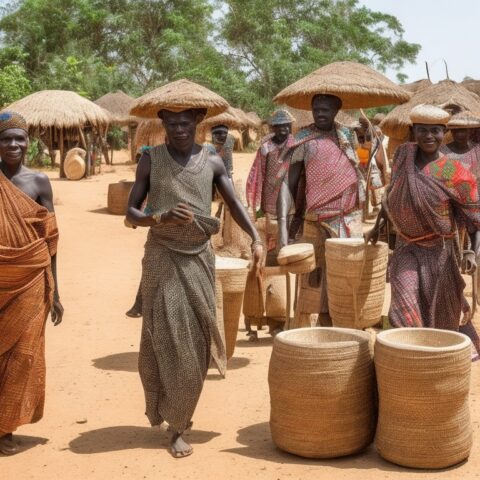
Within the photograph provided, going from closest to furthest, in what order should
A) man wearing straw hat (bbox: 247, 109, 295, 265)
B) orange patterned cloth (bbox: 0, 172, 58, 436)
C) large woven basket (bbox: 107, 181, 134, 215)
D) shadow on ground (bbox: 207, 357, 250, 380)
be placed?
orange patterned cloth (bbox: 0, 172, 58, 436) < shadow on ground (bbox: 207, 357, 250, 380) < man wearing straw hat (bbox: 247, 109, 295, 265) < large woven basket (bbox: 107, 181, 134, 215)

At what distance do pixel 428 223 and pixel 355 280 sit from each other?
2.26 ft

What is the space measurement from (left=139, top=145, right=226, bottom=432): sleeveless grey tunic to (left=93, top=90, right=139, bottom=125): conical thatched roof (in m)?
26.7

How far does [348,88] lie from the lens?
637 cm

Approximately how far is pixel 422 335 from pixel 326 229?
1874mm

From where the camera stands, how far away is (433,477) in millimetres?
4082

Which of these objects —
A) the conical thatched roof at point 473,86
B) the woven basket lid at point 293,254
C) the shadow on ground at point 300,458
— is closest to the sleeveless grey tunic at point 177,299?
the shadow on ground at point 300,458

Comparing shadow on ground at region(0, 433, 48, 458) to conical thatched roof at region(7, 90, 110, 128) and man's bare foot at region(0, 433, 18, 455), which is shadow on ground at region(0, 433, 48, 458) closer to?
man's bare foot at region(0, 433, 18, 455)

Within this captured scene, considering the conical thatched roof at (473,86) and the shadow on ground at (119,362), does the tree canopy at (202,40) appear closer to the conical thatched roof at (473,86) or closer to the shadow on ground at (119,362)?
the conical thatched roof at (473,86)

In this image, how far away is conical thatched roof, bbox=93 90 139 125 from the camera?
3134 centimetres

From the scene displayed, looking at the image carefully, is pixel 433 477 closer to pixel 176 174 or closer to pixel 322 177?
pixel 176 174

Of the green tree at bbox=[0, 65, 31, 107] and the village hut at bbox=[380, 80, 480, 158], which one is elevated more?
the green tree at bbox=[0, 65, 31, 107]

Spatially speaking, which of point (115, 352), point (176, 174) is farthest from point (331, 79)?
point (115, 352)

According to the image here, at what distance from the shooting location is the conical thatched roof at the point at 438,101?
12.9 m

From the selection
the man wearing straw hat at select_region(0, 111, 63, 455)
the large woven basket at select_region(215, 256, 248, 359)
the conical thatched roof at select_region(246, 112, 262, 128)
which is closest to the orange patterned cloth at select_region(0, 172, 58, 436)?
the man wearing straw hat at select_region(0, 111, 63, 455)
